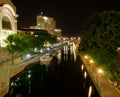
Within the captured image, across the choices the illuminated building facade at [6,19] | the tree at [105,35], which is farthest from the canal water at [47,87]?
the illuminated building facade at [6,19]

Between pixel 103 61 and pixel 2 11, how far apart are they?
46.8 m

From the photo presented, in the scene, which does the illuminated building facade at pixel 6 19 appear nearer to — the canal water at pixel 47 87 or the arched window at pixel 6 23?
the arched window at pixel 6 23

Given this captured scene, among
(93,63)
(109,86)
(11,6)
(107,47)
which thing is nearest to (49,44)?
(11,6)

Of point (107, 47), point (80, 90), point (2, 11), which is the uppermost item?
point (2, 11)

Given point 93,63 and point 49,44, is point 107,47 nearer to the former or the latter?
point 93,63

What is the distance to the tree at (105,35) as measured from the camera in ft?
136

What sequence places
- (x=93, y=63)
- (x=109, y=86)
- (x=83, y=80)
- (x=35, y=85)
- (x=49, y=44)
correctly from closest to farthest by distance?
(x=109, y=86) < (x=35, y=85) < (x=83, y=80) < (x=93, y=63) < (x=49, y=44)

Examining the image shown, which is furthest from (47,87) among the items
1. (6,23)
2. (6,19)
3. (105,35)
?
(6,23)

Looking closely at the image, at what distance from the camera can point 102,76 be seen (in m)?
38.8

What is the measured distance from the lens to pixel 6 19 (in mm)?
85375

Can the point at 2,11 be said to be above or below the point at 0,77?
above

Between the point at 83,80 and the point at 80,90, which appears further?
the point at 83,80

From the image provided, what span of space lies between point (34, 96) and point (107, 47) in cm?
1428

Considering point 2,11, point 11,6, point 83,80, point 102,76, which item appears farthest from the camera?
point 11,6
